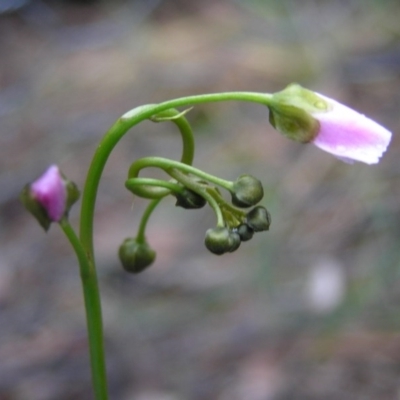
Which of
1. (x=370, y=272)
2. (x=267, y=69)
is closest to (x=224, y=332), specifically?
(x=370, y=272)

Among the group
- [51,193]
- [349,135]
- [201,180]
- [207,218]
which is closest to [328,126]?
[349,135]

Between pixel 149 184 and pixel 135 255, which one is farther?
pixel 135 255

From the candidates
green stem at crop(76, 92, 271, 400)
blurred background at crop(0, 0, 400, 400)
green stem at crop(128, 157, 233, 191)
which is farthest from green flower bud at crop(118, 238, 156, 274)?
blurred background at crop(0, 0, 400, 400)

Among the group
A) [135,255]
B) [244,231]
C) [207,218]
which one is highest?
[244,231]

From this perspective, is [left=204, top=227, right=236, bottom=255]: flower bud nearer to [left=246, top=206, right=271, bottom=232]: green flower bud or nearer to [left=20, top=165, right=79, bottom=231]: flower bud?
[left=246, top=206, right=271, bottom=232]: green flower bud

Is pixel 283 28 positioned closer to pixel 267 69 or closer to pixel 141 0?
pixel 267 69

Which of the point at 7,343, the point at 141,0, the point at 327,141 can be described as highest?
the point at 327,141

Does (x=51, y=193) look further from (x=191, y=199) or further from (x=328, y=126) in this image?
(x=328, y=126)
